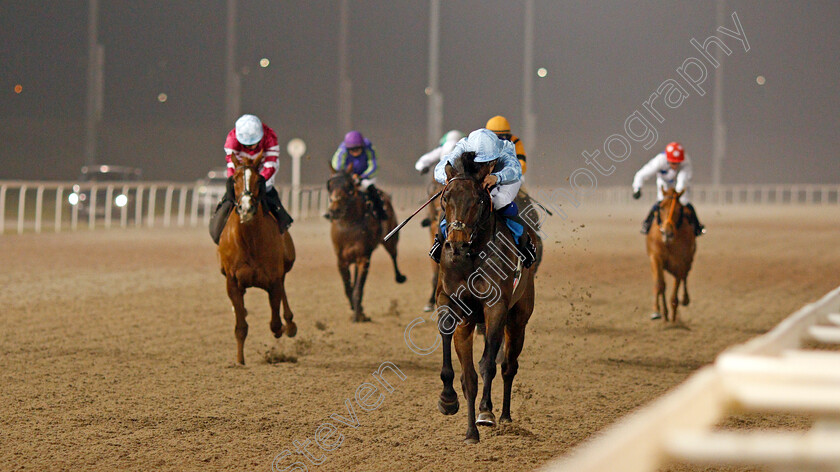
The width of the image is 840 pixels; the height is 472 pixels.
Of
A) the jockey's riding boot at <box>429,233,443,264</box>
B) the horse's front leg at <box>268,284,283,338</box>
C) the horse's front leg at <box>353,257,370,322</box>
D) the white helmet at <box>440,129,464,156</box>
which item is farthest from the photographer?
the horse's front leg at <box>353,257,370,322</box>

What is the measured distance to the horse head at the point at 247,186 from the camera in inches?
298

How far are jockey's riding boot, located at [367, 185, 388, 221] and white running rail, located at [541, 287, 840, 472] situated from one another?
884 cm

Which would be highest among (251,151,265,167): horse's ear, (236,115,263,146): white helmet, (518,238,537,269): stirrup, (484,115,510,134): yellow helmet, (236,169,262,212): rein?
(484,115,510,134): yellow helmet

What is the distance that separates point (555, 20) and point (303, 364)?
150 ft

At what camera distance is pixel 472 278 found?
5.58m

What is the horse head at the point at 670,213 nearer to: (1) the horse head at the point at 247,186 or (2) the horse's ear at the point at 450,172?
(1) the horse head at the point at 247,186

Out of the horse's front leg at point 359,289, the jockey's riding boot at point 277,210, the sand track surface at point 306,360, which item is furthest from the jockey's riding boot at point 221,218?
the horse's front leg at point 359,289

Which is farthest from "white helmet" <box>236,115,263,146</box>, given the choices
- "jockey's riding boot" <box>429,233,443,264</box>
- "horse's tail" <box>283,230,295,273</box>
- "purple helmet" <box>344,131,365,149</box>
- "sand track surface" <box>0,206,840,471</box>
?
"purple helmet" <box>344,131,365,149</box>

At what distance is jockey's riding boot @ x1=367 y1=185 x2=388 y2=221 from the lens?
36.7 feet

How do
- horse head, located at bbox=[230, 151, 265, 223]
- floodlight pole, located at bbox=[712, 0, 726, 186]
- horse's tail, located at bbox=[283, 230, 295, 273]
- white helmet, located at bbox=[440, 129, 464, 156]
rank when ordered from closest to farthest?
horse head, located at bbox=[230, 151, 265, 223] < horse's tail, located at bbox=[283, 230, 295, 273] < white helmet, located at bbox=[440, 129, 464, 156] < floodlight pole, located at bbox=[712, 0, 726, 186]

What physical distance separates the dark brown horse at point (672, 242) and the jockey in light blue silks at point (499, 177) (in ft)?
17.0

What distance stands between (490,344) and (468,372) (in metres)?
0.21

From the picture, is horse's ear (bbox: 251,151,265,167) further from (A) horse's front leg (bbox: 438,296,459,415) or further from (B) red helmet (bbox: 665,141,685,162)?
(B) red helmet (bbox: 665,141,685,162)

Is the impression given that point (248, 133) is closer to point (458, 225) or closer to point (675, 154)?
point (458, 225)
